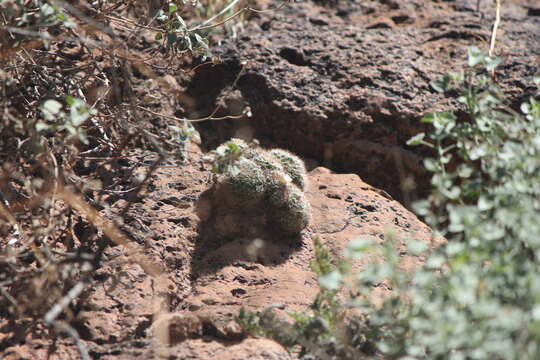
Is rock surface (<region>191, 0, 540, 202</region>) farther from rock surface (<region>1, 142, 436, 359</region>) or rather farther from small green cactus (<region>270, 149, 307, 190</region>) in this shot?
small green cactus (<region>270, 149, 307, 190</region>)

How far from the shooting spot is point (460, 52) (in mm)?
5496

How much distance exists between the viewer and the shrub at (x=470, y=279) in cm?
208

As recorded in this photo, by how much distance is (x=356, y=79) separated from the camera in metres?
5.24

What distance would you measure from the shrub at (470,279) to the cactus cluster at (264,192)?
3.51ft

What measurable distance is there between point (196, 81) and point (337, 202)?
1.70m

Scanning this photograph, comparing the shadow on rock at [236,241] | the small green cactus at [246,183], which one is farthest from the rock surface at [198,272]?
the small green cactus at [246,183]

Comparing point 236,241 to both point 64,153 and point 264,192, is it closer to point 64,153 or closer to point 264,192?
point 264,192

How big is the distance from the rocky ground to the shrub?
1.24 feet

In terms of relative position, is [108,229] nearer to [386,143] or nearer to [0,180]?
[0,180]

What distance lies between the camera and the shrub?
2.08m

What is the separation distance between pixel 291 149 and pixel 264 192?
1.16m

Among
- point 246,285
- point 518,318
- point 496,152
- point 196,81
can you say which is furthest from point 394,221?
point 518,318

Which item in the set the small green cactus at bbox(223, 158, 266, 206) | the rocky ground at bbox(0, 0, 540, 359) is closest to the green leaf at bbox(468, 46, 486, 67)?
the rocky ground at bbox(0, 0, 540, 359)

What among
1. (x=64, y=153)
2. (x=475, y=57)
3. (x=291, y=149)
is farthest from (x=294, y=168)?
(x=475, y=57)
